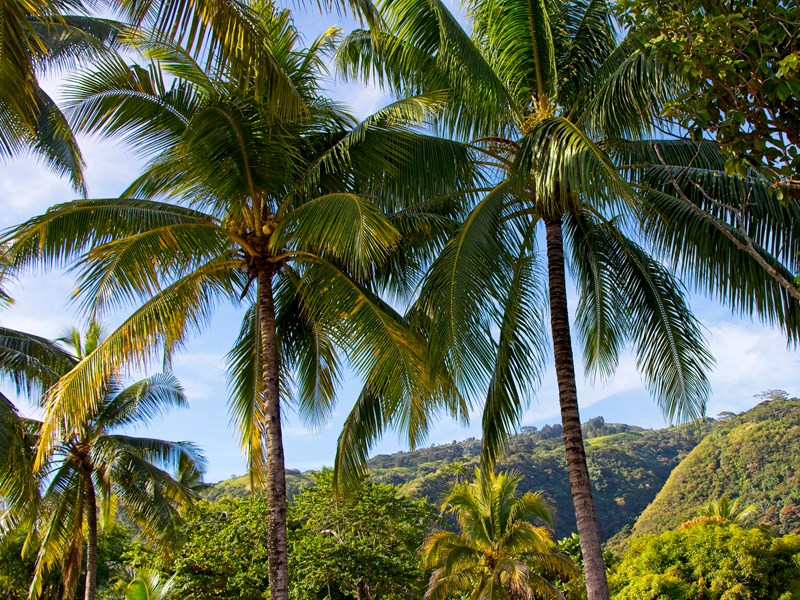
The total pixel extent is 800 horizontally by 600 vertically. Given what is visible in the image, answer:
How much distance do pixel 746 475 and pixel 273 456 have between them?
5589 cm

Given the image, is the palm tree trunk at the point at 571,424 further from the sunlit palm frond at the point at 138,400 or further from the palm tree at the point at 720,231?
the sunlit palm frond at the point at 138,400

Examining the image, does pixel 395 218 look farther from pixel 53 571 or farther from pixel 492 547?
pixel 53 571

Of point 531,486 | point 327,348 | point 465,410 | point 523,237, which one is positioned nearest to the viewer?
point 465,410

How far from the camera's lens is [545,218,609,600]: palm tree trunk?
27.6ft

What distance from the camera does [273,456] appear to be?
9305 millimetres

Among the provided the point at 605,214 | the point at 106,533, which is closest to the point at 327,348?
the point at 605,214

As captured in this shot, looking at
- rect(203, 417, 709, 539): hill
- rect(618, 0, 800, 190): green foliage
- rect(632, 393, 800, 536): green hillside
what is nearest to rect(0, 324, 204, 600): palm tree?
rect(618, 0, 800, 190): green foliage

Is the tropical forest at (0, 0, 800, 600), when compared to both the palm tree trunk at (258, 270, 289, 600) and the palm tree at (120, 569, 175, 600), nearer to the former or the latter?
the palm tree trunk at (258, 270, 289, 600)

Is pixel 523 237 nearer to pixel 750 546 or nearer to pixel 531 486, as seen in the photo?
pixel 750 546

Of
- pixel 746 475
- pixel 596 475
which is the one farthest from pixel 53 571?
pixel 596 475

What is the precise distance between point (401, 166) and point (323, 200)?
1.82m

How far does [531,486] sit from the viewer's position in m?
68.9

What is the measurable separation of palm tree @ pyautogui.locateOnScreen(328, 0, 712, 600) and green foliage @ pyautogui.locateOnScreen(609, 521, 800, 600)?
38.7ft

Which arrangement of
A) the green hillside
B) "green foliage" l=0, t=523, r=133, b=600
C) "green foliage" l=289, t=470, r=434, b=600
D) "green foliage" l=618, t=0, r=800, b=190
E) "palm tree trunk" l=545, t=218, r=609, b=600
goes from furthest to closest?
the green hillside
"green foliage" l=0, t=523, r=133, b=600
"green foliage" l=289, t=470, r=434, b=600
"palm tree trunk" l=545, t=218, r=609, b=600
"green foliage" l=618, t=0, r=800, b=190
